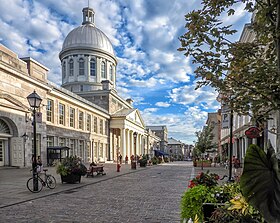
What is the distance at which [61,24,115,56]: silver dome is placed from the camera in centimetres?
6366

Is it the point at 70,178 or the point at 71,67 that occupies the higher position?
the point at 71,67

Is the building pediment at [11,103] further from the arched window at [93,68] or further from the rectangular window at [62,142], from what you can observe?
the arched window at [93,68]

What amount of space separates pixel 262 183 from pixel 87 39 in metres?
64.8

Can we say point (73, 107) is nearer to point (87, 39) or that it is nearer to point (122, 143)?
point (122, 143)

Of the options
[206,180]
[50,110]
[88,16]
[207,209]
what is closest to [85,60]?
[88,16]

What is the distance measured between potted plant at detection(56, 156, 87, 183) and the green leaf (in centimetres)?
1413

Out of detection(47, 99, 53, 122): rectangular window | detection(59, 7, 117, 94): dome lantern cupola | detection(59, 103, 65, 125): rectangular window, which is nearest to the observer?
detection(47, 99, 53, 122): rectangular window

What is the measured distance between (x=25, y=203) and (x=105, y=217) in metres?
3.74

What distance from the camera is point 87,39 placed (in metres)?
64.1

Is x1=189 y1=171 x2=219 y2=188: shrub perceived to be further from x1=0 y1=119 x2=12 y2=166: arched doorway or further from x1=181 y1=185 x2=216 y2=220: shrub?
x1=0 y1=119 x2=12 y2=166: arched doorway

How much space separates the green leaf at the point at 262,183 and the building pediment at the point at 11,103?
23.7 metres

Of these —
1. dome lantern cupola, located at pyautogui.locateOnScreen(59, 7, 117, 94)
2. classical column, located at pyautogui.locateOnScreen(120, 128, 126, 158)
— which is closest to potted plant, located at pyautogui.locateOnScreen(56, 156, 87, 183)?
classical column, located at pyautogui.locateOnScreen(120, 128, 126, 158)

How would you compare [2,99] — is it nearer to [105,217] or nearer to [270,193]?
[105,217]

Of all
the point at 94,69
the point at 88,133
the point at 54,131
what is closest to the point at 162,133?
the point at 94,69
